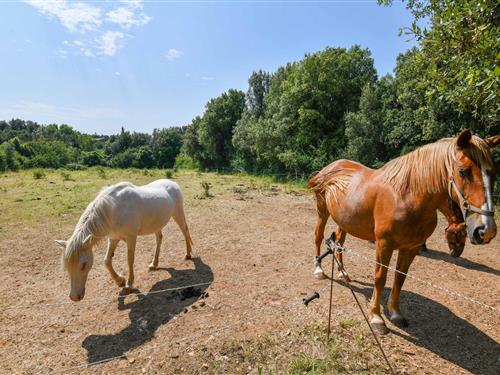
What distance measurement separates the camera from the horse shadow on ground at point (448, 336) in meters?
2.84

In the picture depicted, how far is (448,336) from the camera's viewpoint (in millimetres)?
3215

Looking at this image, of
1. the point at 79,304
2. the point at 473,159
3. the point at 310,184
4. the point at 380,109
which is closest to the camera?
the point at 473,159

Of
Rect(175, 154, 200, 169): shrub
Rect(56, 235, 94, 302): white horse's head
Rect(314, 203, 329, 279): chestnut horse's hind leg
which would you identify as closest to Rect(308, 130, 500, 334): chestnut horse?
Rect(314, 203, 329, 279): chestnut horse's hind leg

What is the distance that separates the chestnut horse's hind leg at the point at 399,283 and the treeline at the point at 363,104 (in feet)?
6.42

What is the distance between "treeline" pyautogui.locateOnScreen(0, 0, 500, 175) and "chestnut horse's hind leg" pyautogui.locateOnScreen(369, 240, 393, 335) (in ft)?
6.40

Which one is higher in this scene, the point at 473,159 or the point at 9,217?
the point at 473,159

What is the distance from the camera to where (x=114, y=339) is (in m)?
3.29

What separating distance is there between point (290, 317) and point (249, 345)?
74 centimetres

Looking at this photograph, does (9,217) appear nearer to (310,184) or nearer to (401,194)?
(310,184)

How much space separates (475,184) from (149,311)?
13.5 feet

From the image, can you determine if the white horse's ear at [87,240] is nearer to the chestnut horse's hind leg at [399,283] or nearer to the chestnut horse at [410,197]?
the chestnut horse at [410,197]

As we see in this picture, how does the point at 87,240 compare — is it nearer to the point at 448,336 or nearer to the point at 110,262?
the point at 110,262

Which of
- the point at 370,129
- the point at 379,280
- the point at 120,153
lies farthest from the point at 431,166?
the point at 120,153

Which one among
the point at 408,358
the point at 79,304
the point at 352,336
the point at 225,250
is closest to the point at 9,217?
the point at 79,304
